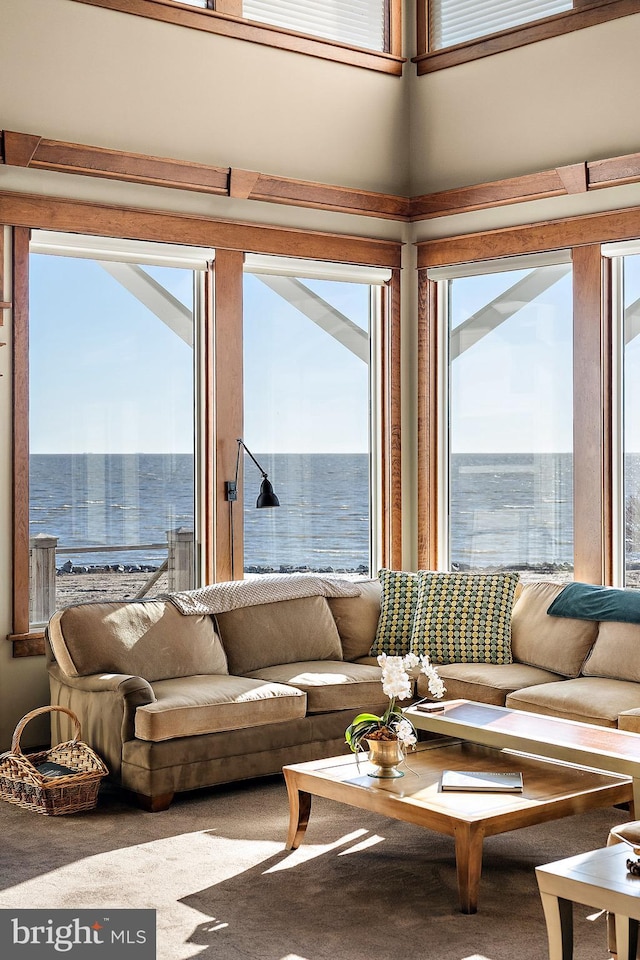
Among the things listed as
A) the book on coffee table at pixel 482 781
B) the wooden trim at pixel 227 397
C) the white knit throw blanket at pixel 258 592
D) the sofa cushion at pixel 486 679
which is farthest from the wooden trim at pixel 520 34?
the book on coffee table at pixel 482 781

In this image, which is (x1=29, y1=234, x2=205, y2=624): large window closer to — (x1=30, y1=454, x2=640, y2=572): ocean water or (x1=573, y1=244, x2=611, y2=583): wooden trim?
(x1=30, y1=454, x2=640, y2=572): ocean water

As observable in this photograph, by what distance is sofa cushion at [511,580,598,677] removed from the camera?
17.8 ft

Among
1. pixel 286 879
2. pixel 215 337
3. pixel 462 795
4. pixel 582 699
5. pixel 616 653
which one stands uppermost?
pixel 215 337

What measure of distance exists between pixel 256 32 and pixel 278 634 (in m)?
3.22

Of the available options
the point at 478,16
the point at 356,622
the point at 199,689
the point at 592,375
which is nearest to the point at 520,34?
the point at 478,16

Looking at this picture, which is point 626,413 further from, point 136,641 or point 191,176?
point 136,641

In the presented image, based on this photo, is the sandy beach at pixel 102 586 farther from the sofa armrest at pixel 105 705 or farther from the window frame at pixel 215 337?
the sofa armrest at pixel 105 705

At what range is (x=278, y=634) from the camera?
5.68m

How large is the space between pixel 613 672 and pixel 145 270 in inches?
121

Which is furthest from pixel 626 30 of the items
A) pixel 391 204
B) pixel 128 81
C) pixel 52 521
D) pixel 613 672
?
pixel 52 521

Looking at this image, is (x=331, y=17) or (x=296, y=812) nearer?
(x=296, y=812)

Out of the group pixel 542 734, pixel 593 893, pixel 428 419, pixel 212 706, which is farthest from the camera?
pixel 428 419

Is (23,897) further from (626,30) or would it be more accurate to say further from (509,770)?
(626,30)

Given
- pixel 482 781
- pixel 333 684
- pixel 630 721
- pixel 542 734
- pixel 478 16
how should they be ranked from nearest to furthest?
pixel 482 781, pixel 542 734, pixel 630 721, pixel 333 684, pixel 478 16
